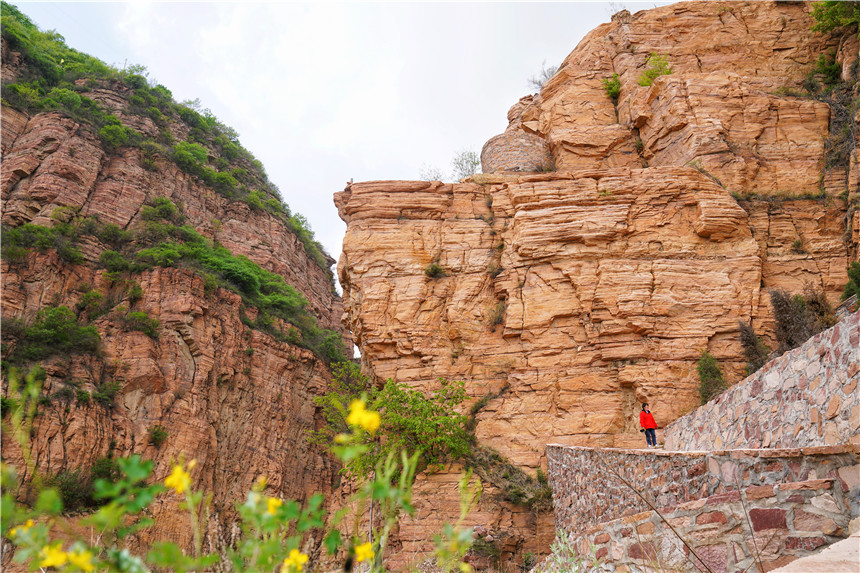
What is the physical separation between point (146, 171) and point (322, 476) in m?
19.4

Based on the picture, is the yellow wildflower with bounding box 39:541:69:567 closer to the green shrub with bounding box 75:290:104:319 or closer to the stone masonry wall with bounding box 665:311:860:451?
the stone masonry wall with bounding box 665:311:860:451

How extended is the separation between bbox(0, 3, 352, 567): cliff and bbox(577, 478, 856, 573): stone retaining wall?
1683 cm

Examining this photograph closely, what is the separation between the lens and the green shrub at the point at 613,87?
26.8 meters

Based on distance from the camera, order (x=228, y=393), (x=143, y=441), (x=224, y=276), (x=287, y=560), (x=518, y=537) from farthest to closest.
Answer: (x=224, y=276) < (x=228, y=393) < (x=143, y=441) < (x=518, y=537) < (x=287, y=560)

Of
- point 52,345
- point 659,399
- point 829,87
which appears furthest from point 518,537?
point 829,87

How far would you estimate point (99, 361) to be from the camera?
961 inches

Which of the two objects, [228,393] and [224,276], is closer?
[228,393]

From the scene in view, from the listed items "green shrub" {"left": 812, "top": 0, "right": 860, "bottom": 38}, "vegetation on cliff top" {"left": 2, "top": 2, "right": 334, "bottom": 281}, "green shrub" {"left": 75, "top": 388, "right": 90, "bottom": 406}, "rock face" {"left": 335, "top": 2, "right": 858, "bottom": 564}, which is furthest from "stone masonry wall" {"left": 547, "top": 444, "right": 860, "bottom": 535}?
"vegetation on cliff top" {"left": 2, "top": 2, "right": 334, "bottom": 281}

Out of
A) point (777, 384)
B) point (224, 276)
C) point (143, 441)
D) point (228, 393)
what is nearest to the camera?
point (777, 384)

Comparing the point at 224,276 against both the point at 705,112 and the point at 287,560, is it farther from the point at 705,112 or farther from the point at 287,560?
the point at 287,560

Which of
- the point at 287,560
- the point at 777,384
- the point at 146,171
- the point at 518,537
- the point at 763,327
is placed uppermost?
the point at 146,171

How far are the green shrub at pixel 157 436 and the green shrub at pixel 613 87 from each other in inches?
918

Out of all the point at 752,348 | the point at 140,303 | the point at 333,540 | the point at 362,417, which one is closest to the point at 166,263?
the point at 140,303

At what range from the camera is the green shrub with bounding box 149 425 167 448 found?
23.3m
